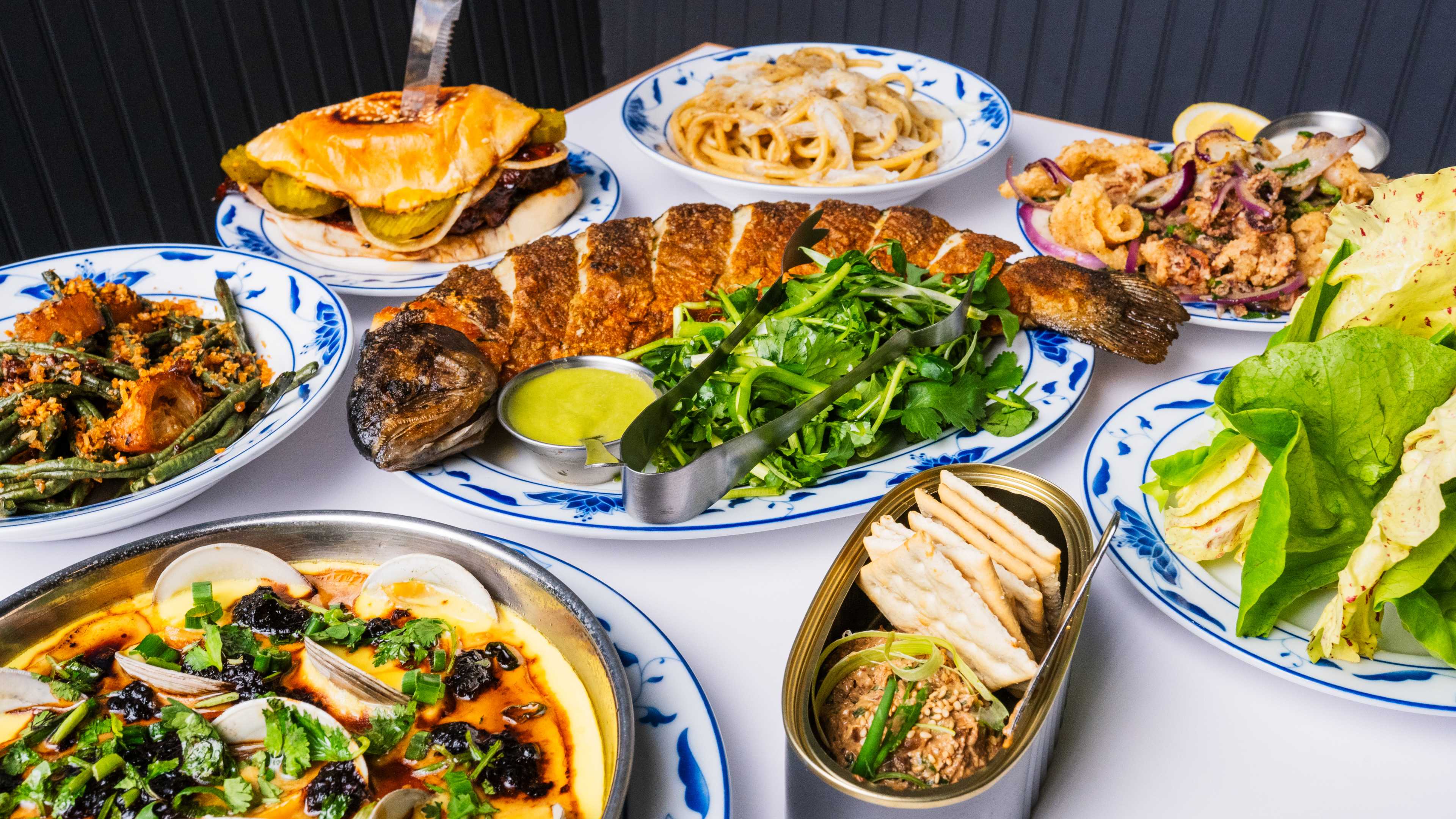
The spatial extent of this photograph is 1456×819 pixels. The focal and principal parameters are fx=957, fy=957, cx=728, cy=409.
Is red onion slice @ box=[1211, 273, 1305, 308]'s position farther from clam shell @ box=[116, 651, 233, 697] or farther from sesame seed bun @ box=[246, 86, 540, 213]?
clam shell @ box=[116, 651, 233, 697]

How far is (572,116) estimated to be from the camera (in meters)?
3.40

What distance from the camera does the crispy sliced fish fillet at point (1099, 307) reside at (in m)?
1.92

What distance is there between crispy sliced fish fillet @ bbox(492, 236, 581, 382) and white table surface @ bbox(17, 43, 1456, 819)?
0.37 meters

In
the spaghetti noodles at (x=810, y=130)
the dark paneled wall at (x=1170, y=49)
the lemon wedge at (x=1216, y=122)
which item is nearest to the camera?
the spaghetti noodles at (x=810, y=130)

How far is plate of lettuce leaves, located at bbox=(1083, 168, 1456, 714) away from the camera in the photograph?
1.18 metres

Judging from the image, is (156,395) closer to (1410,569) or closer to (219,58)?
(1410,569)

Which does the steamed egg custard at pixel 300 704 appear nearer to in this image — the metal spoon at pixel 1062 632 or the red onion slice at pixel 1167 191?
the metal spoon at pixel 1062 632

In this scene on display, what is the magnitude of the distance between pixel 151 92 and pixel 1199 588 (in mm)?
4620

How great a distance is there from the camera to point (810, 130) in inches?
114

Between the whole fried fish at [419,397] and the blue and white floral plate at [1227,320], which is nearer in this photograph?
the whole fried fish at [419,397]

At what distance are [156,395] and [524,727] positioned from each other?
100 cm

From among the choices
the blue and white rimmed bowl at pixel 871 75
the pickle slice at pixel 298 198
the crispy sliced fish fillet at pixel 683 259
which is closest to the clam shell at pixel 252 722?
the crispy sliced fish fillet at pixel 683 259

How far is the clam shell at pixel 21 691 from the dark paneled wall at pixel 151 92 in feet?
11.9

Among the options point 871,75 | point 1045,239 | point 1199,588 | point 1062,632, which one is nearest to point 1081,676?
point 1199,588
